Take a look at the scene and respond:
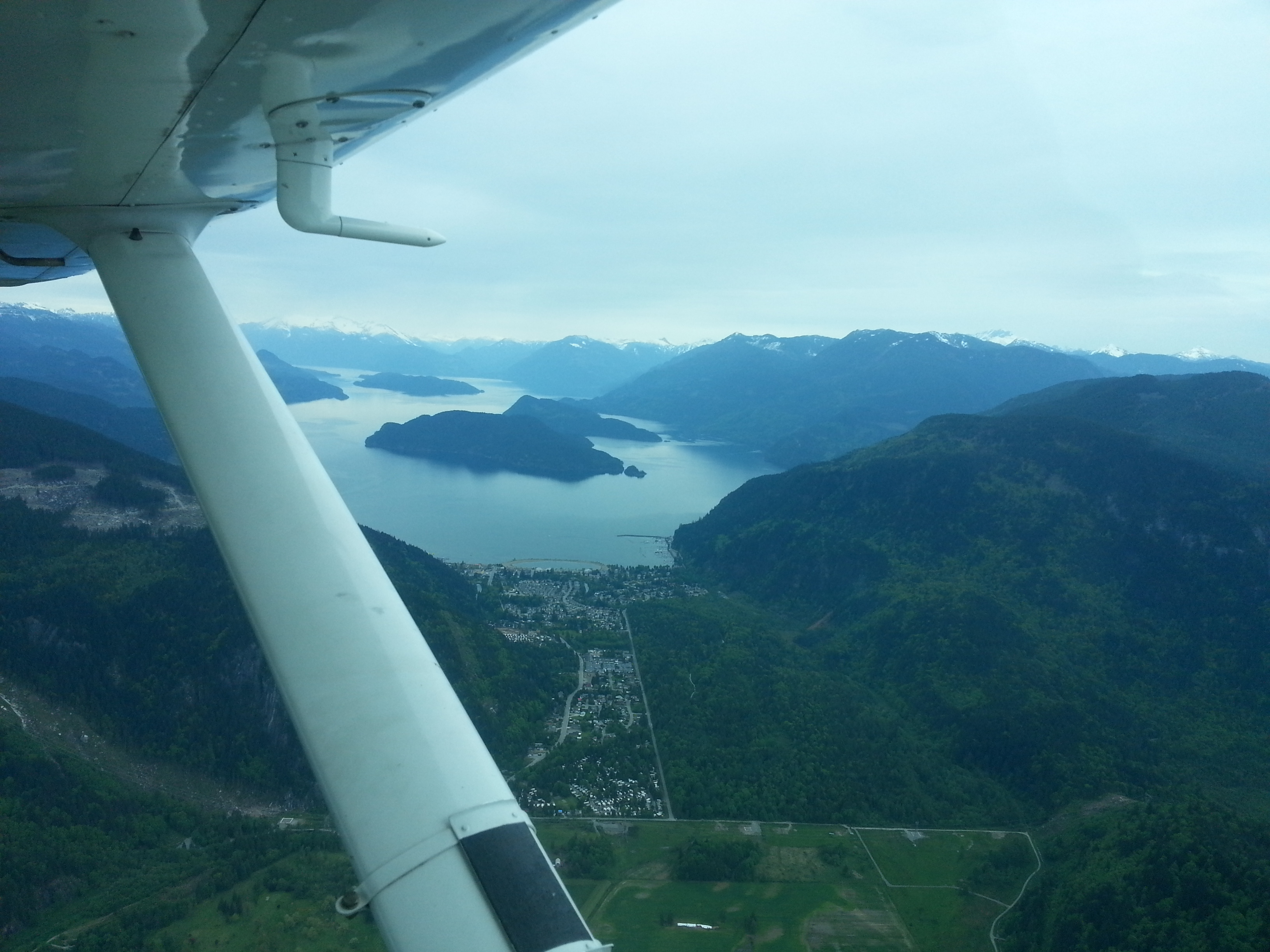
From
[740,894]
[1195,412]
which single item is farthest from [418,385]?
[740,894]

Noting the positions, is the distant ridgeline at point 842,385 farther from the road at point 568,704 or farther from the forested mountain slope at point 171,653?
the forested mountain slope at point 171,653

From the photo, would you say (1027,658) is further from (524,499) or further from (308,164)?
(524,499)

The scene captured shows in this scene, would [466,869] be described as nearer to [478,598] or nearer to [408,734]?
[408,734]

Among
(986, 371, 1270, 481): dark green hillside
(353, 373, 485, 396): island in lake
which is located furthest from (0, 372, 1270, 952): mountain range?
(353, 373, 485, 396): island in lake

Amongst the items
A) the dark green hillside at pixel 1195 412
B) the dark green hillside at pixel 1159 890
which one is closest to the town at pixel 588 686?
the dark green hillside at pixel 1159 890

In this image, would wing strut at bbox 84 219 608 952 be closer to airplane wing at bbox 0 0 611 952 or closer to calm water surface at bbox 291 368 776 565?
airplane wing at bbox 0 0 611 952

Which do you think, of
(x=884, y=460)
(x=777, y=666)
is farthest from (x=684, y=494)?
(x=777, y=666)
